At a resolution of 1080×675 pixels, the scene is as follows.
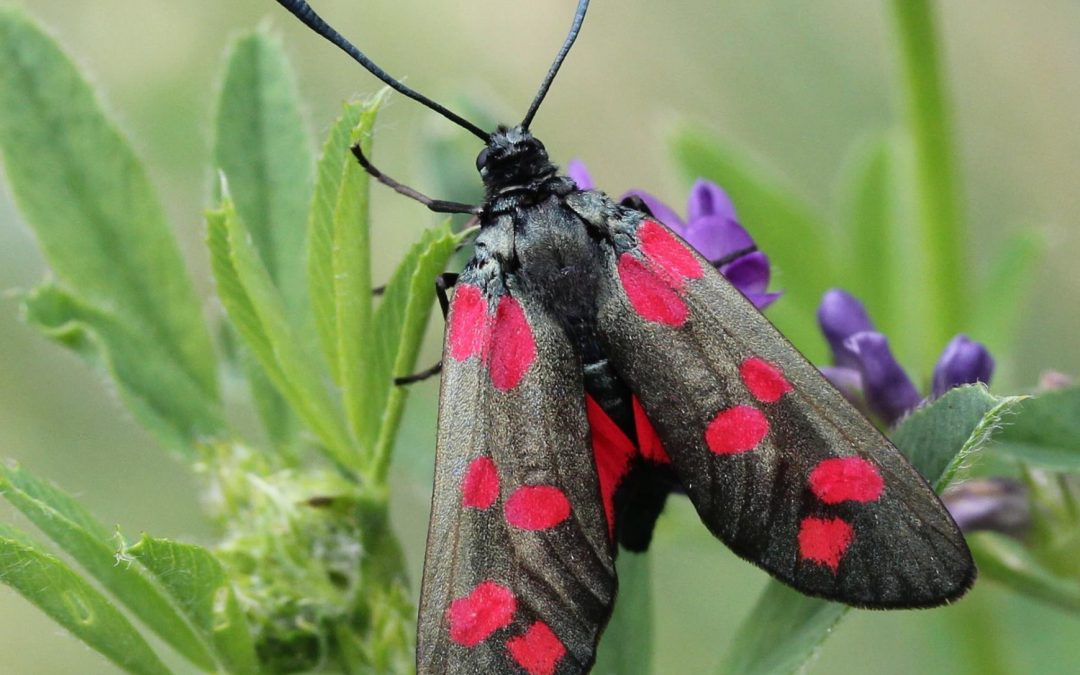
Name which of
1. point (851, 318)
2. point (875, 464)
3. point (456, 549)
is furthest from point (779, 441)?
point (456, 549)

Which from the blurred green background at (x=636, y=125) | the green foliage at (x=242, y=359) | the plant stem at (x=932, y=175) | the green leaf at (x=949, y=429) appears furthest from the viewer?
the blurred green background at (x=636, y=125)

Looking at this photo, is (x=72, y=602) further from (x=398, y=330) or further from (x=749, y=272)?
(x=749, y=272)

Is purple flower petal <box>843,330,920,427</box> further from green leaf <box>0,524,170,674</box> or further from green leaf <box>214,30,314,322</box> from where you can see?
green leaf <box>0,524,170,674</box>

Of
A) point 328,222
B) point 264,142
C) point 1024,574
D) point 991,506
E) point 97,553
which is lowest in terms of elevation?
point 1024,574

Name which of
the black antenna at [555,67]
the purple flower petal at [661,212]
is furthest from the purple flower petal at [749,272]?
the black antenna at [555,67]

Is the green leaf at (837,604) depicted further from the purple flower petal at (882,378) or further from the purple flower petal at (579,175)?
the purple flower petal at (579,175)

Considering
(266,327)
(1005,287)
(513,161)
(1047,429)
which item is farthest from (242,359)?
(1005,287)
